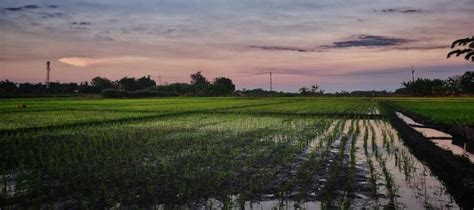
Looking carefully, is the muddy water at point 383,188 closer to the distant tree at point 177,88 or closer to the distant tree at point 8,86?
the distant tree at point 8,86

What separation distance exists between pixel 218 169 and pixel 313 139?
18.5 ft

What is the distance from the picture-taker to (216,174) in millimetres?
6910

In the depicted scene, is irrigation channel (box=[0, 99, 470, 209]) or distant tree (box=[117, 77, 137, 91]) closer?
irrigation channel (box=[0, 99, 470, 209])

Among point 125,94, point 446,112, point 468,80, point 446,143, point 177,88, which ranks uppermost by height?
point 177,88

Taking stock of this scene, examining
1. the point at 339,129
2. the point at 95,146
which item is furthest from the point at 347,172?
the point at 339,129

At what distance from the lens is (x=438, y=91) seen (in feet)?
261

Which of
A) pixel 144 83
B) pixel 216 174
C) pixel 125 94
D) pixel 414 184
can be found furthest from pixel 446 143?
pixel 144 83

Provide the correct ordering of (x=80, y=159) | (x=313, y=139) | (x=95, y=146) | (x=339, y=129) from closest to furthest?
(x=80, y=159), (x=95, y=146), (x=313, y=139), (x=339, y=129)

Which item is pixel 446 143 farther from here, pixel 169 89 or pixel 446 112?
pixel 169 89

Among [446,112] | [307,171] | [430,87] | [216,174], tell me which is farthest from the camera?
[430,87]

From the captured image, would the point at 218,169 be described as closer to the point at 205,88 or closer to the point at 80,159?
the point at 80,159

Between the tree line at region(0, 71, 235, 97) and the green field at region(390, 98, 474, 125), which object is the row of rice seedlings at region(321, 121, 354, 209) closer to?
the green field at region(390, 98, 474, 125)

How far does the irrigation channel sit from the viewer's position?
5.32 m

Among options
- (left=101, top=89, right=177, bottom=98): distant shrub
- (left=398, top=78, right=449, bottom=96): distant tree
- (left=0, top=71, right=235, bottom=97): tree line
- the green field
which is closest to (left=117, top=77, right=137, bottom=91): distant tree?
(left=0, top=71, right=235, bottom=97): tree line
